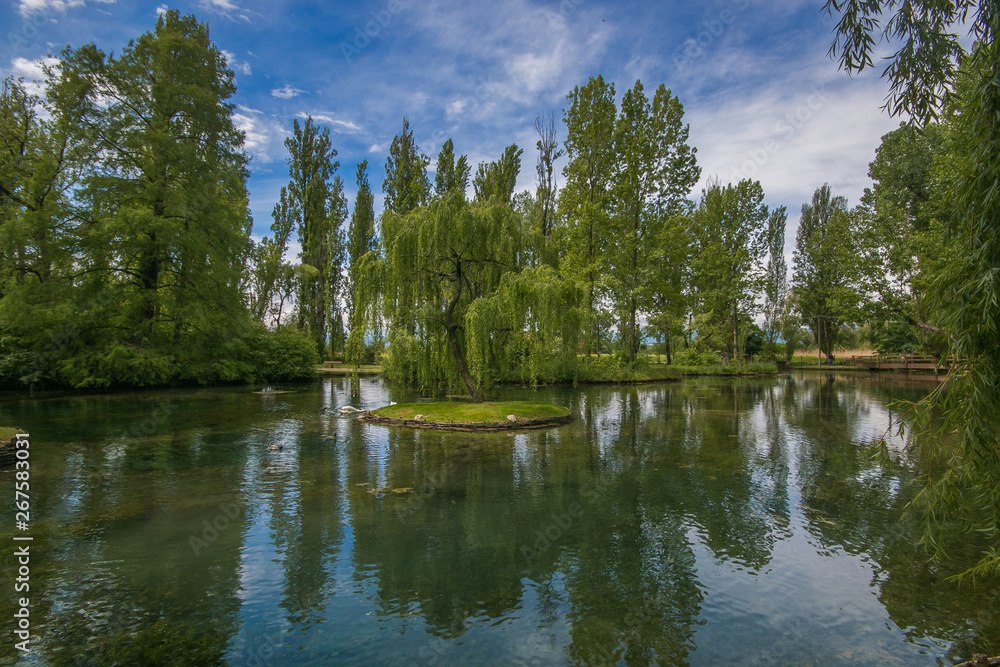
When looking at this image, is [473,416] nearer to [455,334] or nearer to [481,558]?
[455,334]

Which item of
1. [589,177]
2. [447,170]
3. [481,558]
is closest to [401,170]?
[447,170]

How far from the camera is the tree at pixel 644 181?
3152 centimetres

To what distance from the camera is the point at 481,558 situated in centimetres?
626

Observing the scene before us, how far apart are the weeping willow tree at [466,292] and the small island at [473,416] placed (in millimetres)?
1248

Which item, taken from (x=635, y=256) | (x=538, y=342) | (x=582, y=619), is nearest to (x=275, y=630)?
(x=582, y=619)

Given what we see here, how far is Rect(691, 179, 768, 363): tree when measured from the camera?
3944 centimetres

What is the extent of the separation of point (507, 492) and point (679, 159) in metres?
30.1

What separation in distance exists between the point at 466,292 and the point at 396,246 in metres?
3.39

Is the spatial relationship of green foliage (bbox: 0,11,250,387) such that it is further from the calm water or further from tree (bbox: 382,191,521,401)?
tree (bbox: 382,191,521,401)

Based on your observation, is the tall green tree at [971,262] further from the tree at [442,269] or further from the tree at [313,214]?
the tree at [313,214]

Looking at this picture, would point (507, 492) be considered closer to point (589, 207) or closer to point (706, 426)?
point (706, 426)

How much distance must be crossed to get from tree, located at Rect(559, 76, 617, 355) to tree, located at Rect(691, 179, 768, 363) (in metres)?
11.8

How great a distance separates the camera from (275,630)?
15.4ft

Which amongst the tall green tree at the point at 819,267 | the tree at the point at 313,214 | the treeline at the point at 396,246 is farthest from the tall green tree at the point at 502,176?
the tall green tree at the point at 819,267
